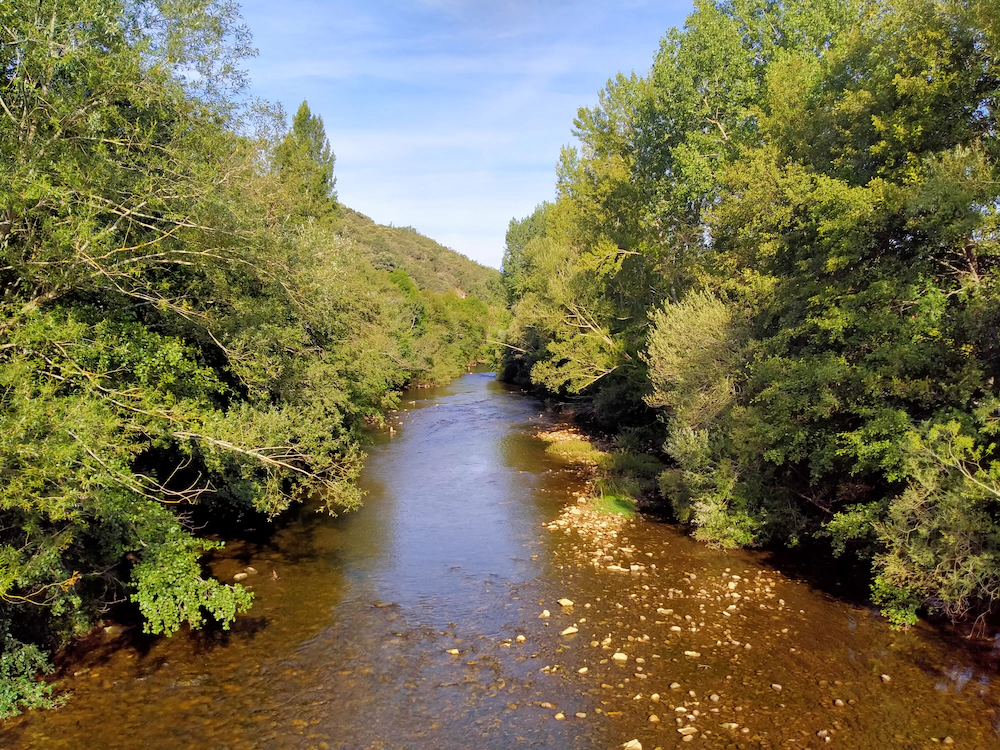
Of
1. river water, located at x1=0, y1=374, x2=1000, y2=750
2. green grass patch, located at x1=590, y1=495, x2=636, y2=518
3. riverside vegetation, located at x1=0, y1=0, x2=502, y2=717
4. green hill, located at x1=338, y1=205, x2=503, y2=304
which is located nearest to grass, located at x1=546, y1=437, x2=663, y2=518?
green grass patch, located at x1=590, y1=495, x2=636, y2=518

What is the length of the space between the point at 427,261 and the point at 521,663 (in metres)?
139

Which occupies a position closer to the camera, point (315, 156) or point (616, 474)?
point (616, 474)

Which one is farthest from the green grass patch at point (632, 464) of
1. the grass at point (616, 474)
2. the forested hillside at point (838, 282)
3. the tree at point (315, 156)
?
the tree at point (315, 156)

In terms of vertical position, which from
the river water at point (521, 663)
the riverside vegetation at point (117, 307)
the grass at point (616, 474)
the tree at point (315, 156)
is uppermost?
the tree at point (315, 156)

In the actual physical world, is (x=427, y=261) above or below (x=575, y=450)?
above

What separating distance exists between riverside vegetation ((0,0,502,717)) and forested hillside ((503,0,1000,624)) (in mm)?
10375

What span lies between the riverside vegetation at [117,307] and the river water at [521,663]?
122 cm

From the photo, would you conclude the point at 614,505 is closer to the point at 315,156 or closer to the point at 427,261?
the point at 315,156

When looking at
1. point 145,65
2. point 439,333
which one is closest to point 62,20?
point 145,65

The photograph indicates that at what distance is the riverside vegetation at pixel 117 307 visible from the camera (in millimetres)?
8562

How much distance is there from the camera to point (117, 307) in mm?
10977

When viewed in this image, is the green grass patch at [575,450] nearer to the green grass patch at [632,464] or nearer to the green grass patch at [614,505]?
the green grass patch at [632,464]

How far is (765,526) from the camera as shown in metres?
16.2

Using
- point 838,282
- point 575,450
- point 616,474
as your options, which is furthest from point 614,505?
point 838,282
